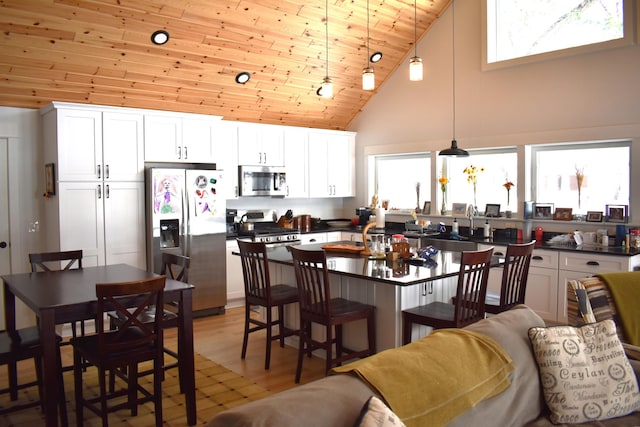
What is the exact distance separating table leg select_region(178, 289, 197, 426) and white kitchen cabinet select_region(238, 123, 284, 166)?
11.2ft

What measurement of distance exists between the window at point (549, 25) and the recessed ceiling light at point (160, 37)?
3604 mm

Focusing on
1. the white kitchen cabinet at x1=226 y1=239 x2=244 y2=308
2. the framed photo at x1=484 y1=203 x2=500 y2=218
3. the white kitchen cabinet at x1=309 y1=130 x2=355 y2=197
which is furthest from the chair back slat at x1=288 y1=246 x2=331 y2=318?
the white kitchen cabinet at x1=309 y1=130 x2=355 y2=197

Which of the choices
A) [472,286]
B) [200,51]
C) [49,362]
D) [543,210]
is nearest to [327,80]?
[200,51]

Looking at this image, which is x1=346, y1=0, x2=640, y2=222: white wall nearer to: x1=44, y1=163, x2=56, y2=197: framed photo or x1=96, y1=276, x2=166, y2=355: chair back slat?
x1=44, y1=163, x2=56, y2=197: framed photo

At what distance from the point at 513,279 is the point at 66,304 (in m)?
2.97

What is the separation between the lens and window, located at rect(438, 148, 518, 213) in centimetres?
611

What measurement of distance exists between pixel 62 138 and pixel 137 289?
2788 millimetres

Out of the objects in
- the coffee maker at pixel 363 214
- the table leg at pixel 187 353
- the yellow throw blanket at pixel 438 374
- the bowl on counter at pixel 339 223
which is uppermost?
the coffee maker at pixel 363 214

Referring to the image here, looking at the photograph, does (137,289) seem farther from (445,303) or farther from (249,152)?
(249,152)

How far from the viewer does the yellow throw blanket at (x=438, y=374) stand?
1.68 m

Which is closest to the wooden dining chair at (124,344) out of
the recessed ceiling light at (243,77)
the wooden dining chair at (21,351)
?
the wooden dining chair at (21,351)

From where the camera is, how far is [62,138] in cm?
493

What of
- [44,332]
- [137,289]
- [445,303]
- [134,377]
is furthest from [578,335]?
[44,332]

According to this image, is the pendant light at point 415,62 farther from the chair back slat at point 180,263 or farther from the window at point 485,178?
the chair back slat at point 180,263
